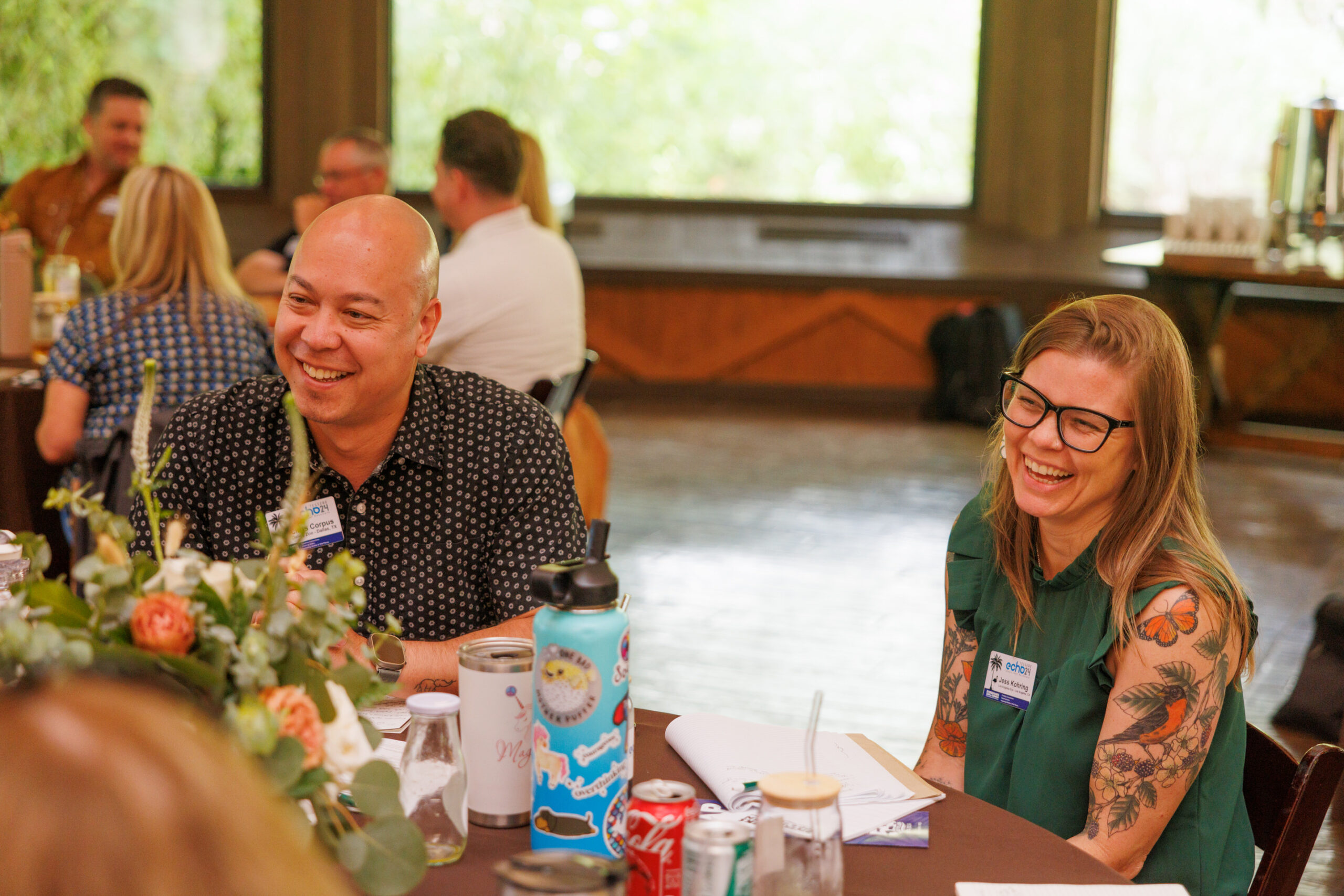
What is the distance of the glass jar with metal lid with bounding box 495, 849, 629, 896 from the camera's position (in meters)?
0.80

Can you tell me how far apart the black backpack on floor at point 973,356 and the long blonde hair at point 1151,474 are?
251 inches

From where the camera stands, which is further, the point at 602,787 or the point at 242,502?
the point at 242,502

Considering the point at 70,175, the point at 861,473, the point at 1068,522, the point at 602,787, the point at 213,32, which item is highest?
the point at 213,32

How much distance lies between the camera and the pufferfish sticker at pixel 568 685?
1.09m

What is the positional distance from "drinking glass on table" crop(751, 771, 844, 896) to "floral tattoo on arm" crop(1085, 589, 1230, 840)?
0.59 m

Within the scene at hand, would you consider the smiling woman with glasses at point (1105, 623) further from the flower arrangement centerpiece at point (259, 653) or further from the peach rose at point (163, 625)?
the peach rose at point (163, 625)

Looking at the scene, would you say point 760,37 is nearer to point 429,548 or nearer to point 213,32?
point 213,32

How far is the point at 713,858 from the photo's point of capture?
3.36ft

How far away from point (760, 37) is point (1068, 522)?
26.1 ft

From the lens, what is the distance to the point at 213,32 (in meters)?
8.95

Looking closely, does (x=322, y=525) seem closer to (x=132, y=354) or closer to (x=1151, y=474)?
(x=1151, y=474)

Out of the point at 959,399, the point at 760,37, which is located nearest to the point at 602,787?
the point at 959,399

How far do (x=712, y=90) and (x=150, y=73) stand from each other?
12.7 ft

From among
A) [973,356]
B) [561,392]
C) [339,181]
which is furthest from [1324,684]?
[973,356]
